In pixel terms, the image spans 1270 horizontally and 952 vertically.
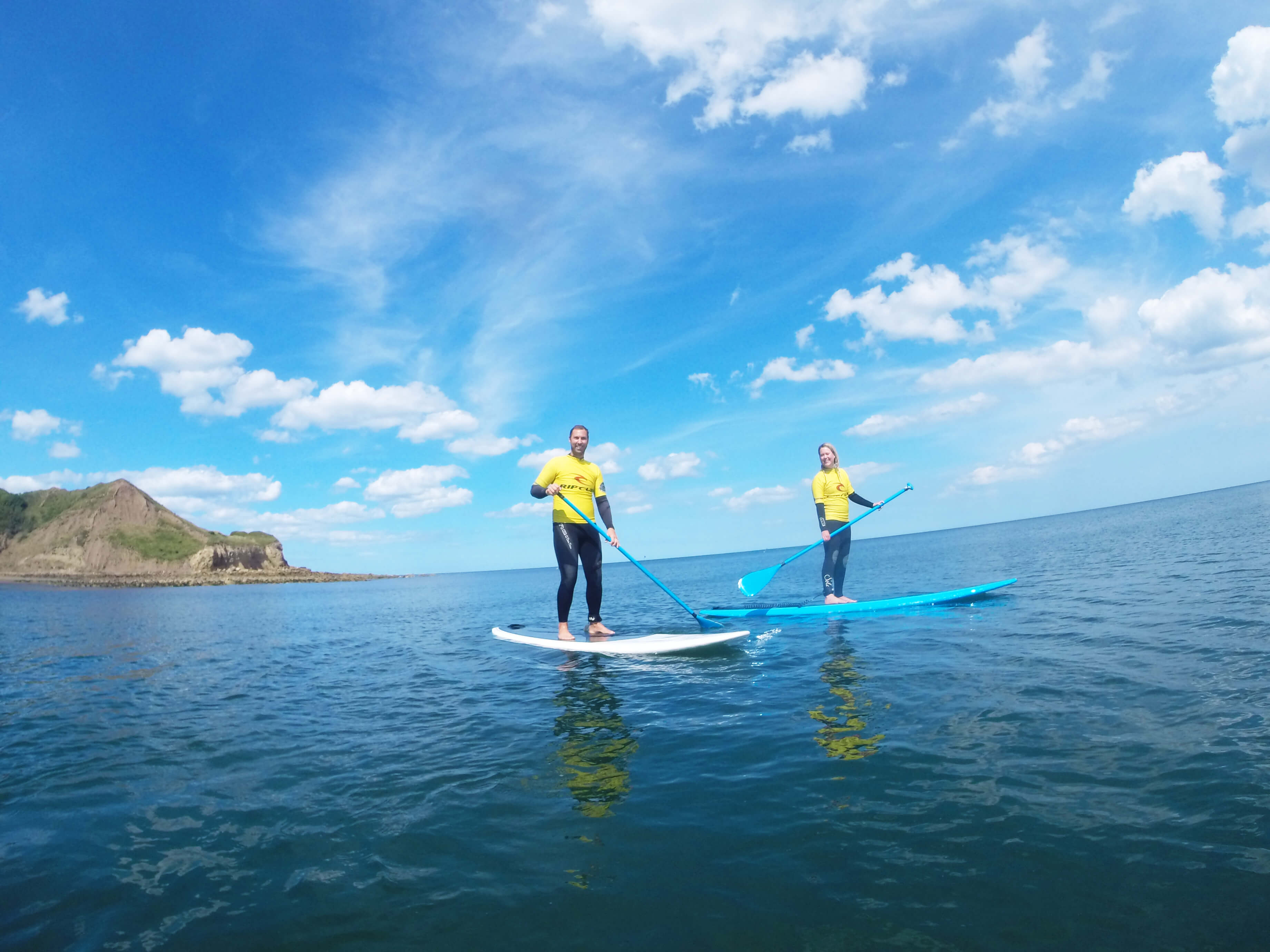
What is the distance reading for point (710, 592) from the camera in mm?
31047

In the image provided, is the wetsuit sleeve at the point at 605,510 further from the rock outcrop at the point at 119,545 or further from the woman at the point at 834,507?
the rock outcrop at the point at 119,545

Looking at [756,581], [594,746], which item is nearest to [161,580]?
[756,581]

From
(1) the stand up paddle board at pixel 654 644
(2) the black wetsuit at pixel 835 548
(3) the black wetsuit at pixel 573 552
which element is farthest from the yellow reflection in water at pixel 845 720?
(2) the black wetsuit at pixel 835 548

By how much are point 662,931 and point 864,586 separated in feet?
81.2

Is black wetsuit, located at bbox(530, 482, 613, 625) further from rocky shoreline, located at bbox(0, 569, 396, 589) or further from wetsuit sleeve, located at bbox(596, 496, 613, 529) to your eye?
rocky shoreline, located at bbox(0, 569, 396, 589)

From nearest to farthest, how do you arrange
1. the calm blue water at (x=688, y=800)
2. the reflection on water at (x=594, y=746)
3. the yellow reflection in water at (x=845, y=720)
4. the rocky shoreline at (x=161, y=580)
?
the calm blue water at (x=688, y=800) → the reflection on water at (x=594, y=746) → the yellow reflection in water at (x=845, y=720) → the rocky shoreline at (x=161, y=580)

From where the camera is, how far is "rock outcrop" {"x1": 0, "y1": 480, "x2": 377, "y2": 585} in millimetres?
126312

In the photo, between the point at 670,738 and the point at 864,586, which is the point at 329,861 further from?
the point at 864,586

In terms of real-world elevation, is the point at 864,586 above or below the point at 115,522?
below

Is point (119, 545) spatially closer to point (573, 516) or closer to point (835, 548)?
point (573, 516)

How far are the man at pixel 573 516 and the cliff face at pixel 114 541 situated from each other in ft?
476

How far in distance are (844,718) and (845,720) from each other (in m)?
0.04

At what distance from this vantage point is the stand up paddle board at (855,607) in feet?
49.6

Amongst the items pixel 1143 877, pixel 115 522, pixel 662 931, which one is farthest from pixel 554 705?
pixel 115 522
